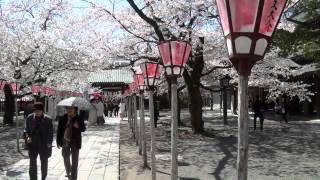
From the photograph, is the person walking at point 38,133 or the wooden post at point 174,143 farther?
the person walking at point 38,133

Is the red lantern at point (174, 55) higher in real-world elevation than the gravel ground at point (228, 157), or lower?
higher

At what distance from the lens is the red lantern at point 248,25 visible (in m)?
4.17

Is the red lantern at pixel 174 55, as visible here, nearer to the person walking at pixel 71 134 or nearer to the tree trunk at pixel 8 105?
the person walking at pixel 71 134

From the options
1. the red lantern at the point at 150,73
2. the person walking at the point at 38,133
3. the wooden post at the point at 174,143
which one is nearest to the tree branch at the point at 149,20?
the red lantern at the point at 150,73

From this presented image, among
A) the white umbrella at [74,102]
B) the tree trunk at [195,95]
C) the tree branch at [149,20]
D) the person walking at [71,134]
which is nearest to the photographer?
the person walking at [71,134]

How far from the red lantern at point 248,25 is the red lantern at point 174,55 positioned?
450 centimetres

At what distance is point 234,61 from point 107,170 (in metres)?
9.17

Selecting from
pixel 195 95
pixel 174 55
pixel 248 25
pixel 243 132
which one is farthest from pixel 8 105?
pixel 248 25

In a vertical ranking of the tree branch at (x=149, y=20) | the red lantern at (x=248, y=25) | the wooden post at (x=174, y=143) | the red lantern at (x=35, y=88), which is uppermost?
the tree branch at (x=149, y=20)

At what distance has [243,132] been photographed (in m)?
4.36

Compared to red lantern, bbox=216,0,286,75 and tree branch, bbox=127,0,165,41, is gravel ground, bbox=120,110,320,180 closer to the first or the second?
tree branch, bbox=127,0,165,41

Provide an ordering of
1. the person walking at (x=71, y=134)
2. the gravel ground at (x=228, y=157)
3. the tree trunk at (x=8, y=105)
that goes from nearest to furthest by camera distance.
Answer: the person walking at (x=71, y=134), the gravel ground at (x=228, y=157), the tree trunk at (x=8, y=105)

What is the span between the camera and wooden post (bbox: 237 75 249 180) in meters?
4.27

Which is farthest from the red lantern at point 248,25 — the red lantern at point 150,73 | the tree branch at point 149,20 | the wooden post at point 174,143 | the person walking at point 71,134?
the tree branch at point 149,20
